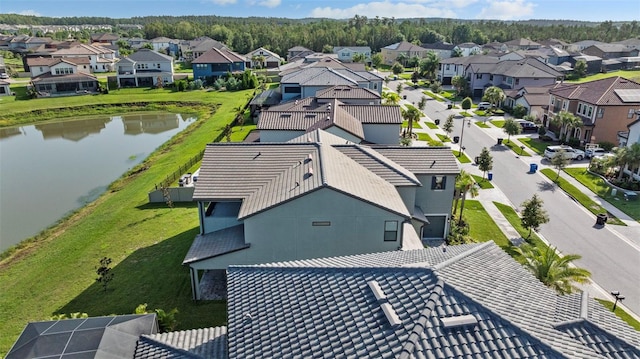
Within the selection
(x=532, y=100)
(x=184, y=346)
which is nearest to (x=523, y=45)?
(x=532, y=100)

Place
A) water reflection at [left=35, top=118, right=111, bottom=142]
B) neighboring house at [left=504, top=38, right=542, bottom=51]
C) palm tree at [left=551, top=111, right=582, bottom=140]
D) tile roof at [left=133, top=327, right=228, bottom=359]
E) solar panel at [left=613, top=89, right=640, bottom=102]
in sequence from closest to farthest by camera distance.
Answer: tile roof at [left=133, top=327, right=228, bottom=359]
palm tree at [left=551, top=111, right=582, bottom=140]
solar panel at [left=613, top=89, right=640, bottom=102]
water reflection at [left=35, top=118, right=111, bottom=142]
neighboring house at [left=504, top=38, right=542, bottom=51]

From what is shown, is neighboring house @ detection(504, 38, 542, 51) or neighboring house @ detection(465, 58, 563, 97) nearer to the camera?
neighboring house @ detection(465, 58, 563, 97)

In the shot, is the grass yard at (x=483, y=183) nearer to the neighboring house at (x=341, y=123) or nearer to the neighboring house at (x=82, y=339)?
the neighboring house at (x=341, y=123)

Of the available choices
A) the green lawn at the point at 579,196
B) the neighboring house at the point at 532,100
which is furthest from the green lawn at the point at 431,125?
the green lawn at the point at 579,196

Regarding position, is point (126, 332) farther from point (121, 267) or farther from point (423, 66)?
point (423, 66)

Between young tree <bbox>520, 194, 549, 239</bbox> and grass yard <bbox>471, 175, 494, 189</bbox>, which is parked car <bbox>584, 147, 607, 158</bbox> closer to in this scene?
grass yard <bbox>471, 175, 494, 189</bbox>

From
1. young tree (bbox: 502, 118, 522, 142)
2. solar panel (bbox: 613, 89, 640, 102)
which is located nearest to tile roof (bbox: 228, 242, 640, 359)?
young tree (bbox: 502, 118, 522, 142)
